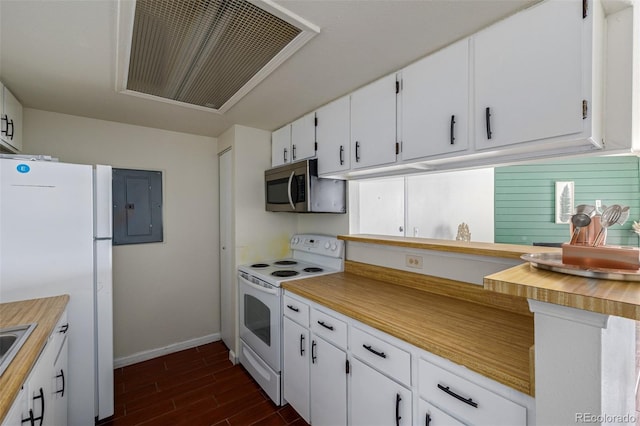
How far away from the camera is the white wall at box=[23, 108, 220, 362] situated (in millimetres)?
2438

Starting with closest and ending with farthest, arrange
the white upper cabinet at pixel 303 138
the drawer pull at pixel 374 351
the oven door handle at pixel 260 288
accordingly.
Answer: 1. the drawer pull at pixel 374 351
2. the oven door handle at pixel 260 288
3. the white upper cabinet at pixel 303 138

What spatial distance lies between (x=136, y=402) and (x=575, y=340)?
2.71m

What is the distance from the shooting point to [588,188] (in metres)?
3.72

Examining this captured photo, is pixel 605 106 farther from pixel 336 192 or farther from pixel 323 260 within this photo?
pixel 323 260

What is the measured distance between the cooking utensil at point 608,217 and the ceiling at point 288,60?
34.8 inches

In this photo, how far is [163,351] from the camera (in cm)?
281

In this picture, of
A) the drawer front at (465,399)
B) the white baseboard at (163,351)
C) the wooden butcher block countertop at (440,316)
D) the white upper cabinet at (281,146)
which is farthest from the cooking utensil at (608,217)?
the white baseboard at (163,351)

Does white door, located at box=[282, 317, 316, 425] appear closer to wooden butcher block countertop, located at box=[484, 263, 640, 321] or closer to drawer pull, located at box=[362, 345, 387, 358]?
drawer pull, located at box=[362, 345, 387, 358]

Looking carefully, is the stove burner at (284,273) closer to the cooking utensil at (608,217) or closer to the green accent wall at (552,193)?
the cooking utensil at (608,217)

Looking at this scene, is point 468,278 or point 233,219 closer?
point 468,278

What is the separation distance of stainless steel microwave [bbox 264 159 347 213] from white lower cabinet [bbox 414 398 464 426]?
4.67ft

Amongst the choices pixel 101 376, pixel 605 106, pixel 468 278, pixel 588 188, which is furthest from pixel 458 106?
pixel 588 188

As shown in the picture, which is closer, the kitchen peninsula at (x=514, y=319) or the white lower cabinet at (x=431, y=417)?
the kitchen peninsula at (x=514, y=319)

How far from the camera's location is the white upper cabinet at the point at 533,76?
1.03 meters
